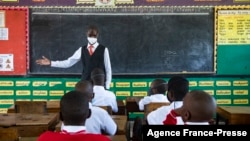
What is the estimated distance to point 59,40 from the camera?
6922 millimetres

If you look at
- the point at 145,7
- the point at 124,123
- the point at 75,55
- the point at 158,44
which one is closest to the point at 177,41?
→ the point at 158,44

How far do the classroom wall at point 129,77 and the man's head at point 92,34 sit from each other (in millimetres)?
352

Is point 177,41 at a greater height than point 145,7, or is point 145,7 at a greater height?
point 145,7

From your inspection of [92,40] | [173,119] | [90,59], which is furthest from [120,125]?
[92,40]

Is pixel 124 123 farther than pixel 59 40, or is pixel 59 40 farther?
pixel 59 40

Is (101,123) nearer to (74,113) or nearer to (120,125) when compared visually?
(120,125)

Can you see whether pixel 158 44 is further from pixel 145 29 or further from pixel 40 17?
pixel 40 17

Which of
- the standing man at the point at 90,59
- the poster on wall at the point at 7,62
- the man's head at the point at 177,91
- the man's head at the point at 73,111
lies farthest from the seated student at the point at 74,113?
the poster on wall at the point at 7,62

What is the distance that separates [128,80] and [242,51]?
77.9 inches

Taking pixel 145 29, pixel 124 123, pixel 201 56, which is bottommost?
pixel 124 123

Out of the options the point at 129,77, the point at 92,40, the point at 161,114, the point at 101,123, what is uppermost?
the point at 92,40

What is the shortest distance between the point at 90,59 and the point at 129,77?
0.77m

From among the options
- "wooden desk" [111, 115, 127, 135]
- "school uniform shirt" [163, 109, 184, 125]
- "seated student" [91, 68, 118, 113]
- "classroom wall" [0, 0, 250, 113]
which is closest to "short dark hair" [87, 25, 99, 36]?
"classroom wall" [0, 0, 250, 113]

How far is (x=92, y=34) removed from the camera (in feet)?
22.4
